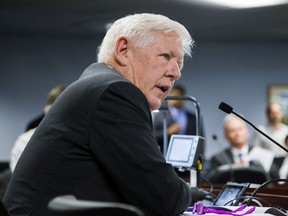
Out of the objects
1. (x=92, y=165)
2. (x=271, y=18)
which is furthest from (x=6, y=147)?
(x=92, y=165)

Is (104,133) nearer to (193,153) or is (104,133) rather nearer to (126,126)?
(126,126)

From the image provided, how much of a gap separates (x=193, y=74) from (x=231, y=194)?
828cm

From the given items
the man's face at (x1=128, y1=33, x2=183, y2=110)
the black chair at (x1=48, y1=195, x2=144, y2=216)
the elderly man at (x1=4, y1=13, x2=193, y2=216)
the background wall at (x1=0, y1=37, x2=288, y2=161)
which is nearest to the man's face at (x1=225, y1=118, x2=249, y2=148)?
the background wall at (x1=0, y1=37, x2=288, y2=161)

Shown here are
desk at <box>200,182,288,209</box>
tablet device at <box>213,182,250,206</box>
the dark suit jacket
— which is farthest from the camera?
desk at <box>200,182,288,209</box>

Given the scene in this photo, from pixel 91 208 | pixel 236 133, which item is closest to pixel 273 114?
pixel 236 133

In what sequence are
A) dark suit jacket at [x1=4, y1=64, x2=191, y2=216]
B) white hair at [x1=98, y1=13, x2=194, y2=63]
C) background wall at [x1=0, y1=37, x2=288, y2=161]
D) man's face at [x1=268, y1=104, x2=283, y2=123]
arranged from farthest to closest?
background wall at [x1=0, y1=37, x2=288, y2=161] < man's face at [x1=268, y1=104, x2=283, y2=123] < white hair at [x1=98, y1=13, x2=194, y2=63] < dark suit jacket at [x1=4, y1=64, x2=191, y2=216]

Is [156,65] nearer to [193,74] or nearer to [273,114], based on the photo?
[273,114]

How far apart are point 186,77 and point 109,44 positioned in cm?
870

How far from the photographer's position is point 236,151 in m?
6.24

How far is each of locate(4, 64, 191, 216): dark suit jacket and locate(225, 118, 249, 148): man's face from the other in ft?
14.8

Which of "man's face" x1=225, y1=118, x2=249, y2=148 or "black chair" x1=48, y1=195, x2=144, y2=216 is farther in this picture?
"man's face" x1=225, y1=118, x2=249, y2=148

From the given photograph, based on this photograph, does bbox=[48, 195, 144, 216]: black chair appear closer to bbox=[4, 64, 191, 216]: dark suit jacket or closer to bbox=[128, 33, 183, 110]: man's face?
bbox=[4, 64, 191, 216]: dark suit jacket

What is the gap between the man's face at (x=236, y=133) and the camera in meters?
6.29

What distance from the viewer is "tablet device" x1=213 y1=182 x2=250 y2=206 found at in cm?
243
